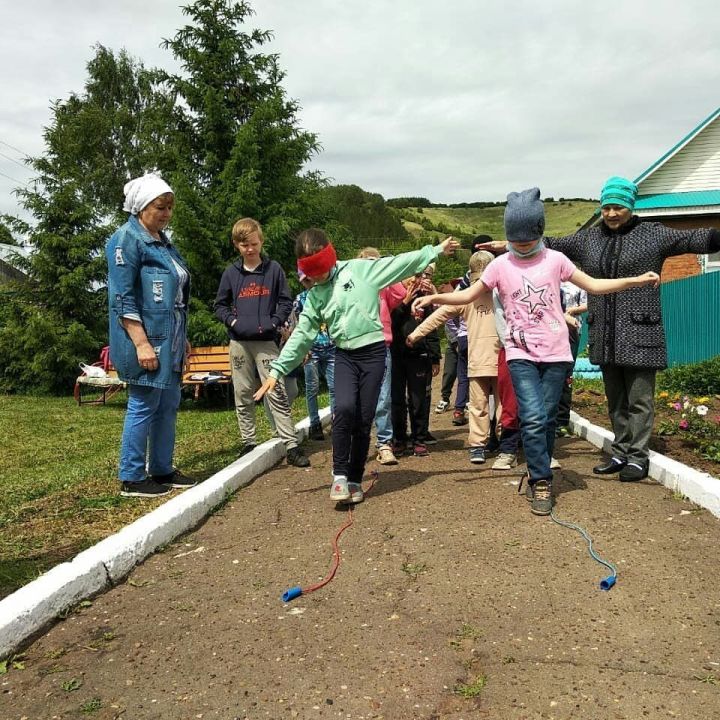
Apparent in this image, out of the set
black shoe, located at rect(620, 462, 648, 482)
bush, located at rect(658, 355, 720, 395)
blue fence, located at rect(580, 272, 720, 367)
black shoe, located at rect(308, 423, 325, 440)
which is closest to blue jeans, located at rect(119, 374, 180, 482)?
black shoe, located at rect(308, 423, 325, 440)

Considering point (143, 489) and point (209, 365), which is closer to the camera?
point (143, 489)

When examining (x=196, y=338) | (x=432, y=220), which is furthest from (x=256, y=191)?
(x=432, y=220)

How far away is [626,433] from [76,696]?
429 centimetres

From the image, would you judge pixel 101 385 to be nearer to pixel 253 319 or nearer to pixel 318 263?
pixel 253 319

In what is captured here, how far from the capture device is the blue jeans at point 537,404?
4676 millimetres

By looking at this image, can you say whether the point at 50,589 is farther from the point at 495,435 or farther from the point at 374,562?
the point at 495,435

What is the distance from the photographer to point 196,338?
14.7m

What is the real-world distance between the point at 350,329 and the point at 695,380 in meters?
6.84

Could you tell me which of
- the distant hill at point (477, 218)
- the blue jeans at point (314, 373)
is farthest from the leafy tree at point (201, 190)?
the distant hill at point (477, 218)

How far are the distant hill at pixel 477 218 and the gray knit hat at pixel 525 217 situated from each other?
58.9m

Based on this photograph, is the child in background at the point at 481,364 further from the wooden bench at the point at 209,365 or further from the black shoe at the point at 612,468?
the wooden bench at the point at 209,365

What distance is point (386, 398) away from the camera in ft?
20.5

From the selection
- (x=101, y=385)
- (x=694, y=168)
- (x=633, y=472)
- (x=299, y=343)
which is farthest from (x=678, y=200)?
(x=299, y=343)

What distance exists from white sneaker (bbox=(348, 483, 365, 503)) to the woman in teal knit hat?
1.90 meters
